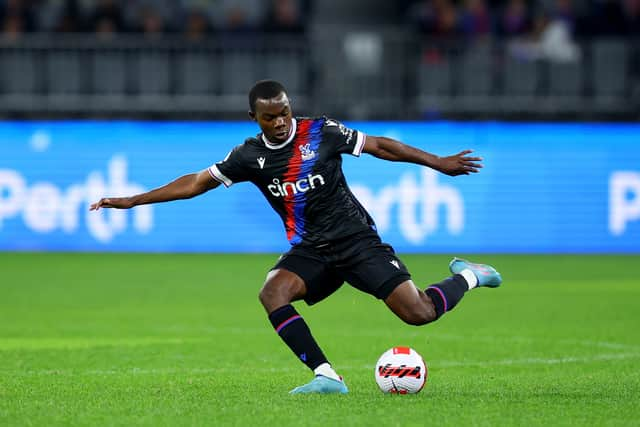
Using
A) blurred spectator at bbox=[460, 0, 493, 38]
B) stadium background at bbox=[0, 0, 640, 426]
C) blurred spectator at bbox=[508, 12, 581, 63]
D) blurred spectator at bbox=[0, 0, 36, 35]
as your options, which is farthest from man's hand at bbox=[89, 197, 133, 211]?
blurred spectator at bbox=[460, 0, 493, 38]

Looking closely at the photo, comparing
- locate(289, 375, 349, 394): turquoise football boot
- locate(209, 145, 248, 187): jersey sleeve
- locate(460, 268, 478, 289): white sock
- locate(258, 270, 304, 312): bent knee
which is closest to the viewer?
locate(289, 375, 349, 394): turquoise football boot

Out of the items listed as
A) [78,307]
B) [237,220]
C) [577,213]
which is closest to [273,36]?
[237,220]

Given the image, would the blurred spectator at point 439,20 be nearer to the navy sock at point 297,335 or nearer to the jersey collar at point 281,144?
the jersey collar at point 281,144

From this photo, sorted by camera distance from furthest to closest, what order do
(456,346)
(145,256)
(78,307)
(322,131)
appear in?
(145,256) → (78,307) → (456,346) → (322,131)

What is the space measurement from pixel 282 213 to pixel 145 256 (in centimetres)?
1279

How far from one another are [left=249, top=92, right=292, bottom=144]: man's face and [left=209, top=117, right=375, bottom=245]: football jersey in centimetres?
13

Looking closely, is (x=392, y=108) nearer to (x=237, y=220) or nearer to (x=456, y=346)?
(x=237, y=220)

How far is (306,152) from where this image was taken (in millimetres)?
8188

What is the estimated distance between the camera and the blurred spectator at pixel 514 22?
22250 mm

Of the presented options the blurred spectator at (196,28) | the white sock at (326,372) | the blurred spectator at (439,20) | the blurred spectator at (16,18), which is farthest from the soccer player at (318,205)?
the blurred spectator at (16,18)

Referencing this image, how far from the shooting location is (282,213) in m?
8.40

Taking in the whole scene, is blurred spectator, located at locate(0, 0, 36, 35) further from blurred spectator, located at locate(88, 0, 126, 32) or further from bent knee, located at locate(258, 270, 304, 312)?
bent knee, located at locate(258, 270, 304, 312)

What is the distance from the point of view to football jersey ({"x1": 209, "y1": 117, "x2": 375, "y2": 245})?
8180 mm

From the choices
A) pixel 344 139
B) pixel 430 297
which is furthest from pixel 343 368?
pixel 344 139
